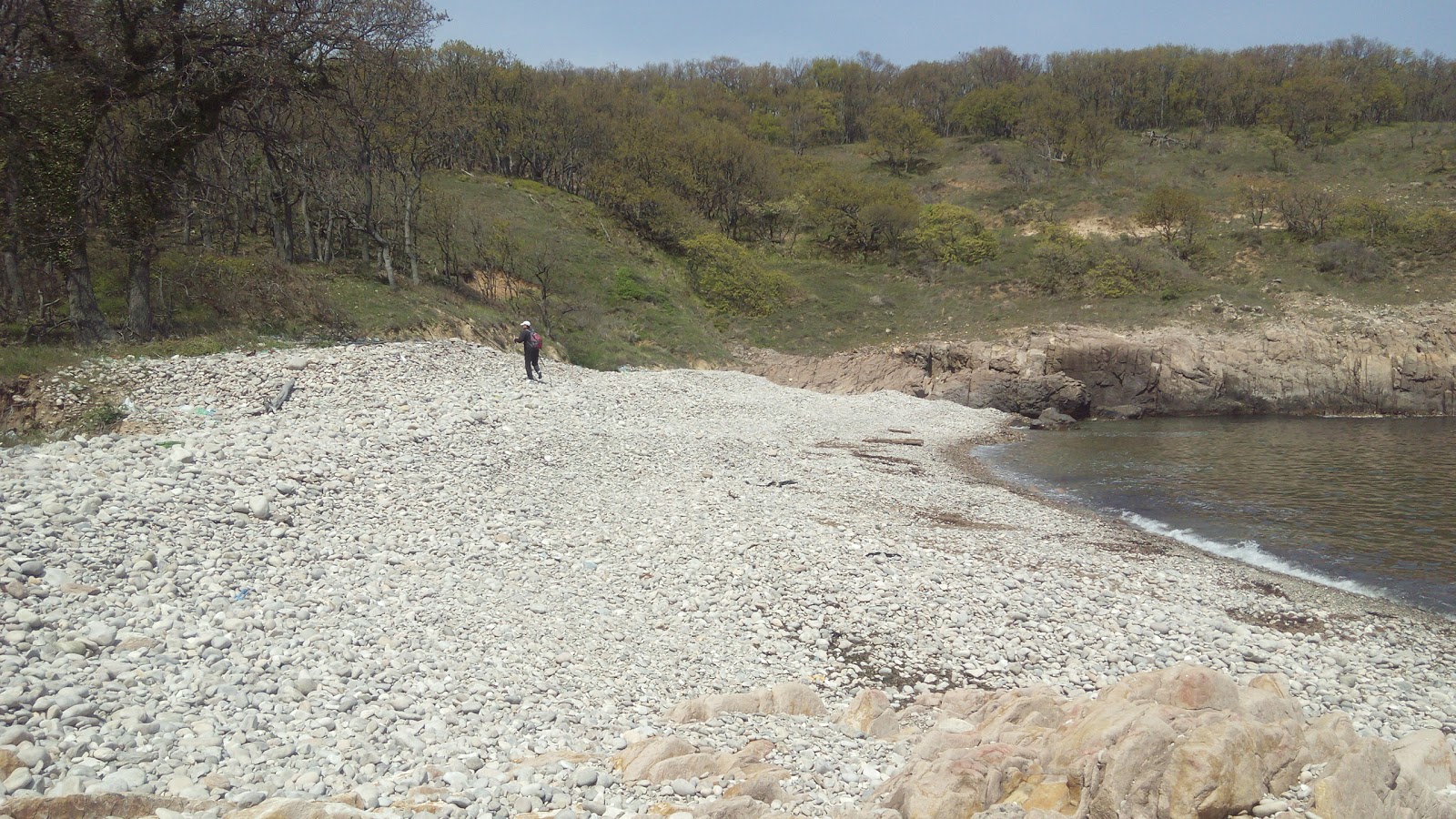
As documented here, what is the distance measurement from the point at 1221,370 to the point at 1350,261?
18.5 metres

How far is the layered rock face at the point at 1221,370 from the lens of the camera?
43031 mm

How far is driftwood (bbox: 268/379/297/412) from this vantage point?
696 inches

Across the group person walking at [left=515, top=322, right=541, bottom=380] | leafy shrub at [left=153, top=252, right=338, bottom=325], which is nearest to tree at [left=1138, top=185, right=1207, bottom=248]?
person walking at [left=515, top=322, right=541, bottom=380]

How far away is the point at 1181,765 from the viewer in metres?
5.62

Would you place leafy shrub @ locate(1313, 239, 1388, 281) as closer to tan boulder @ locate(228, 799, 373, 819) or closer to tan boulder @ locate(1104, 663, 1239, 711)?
tan boulder @ locate(1104, 663, 1239, 711)

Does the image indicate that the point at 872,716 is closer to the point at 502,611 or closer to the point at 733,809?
the point at 733,809

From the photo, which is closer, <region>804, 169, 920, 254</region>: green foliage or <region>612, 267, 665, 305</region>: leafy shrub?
<region>612, 267, 665, 305</region>: leafy shrub

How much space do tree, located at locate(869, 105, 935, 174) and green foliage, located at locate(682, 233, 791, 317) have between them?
5420 cm

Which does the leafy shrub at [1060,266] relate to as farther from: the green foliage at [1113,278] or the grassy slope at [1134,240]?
the grassy slope at [1134,240]

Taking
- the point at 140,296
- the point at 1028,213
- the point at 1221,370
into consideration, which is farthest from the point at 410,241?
the point at 1028,213

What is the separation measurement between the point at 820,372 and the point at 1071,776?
4332 centimetres

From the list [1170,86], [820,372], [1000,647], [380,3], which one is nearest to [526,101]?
[820,372]

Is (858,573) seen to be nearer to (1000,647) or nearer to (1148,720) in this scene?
(1000,647)

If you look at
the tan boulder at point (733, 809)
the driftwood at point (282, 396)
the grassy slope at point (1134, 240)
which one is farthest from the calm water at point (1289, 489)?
the driftwood at point (282, 396)
